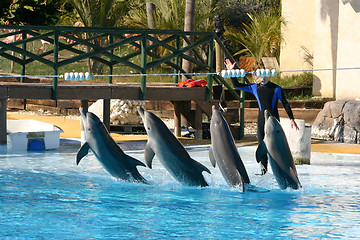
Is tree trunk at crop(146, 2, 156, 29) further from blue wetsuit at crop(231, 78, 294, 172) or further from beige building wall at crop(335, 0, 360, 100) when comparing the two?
blue wetsuit at crop(231, 78, 294, 172)

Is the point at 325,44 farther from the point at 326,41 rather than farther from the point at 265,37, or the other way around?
the point at 265,37

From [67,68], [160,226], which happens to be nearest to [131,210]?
[160,226]

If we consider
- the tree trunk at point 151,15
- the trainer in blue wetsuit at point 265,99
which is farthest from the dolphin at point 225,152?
the tree trunk at point 151,15

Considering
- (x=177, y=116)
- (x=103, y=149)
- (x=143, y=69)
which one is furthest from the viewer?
(x=177, y=116)

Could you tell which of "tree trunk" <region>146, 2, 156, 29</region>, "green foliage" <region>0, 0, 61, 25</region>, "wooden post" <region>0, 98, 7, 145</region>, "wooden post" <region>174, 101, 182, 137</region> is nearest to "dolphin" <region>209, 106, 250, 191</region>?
"wooden post" <region>0, 98, 7, 145</region>

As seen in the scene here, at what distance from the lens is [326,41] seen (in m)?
18.0

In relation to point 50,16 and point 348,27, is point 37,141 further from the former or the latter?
point 50,16

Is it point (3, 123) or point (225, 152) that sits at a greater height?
point (3, 123)

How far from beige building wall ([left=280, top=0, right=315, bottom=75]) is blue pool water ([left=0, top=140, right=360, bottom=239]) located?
358 inches

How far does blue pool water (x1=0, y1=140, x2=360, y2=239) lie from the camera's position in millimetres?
7168

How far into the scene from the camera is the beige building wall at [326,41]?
15.3 metres

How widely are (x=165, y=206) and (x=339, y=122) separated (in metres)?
7.55

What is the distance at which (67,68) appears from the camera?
82.6ft

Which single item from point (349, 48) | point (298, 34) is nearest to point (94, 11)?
point (298, 34)
